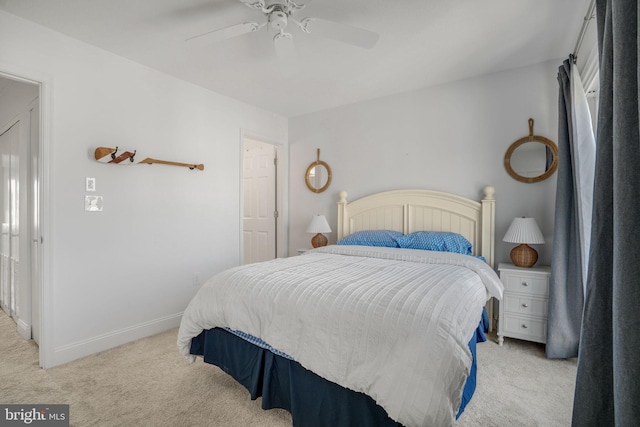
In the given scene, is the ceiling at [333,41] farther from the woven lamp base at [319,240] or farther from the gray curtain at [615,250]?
the woven lamp base at [319,240]

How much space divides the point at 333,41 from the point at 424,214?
1.95 meters

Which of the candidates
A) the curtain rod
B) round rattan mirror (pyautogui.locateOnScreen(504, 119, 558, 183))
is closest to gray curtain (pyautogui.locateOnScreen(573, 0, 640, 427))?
the curtain rod

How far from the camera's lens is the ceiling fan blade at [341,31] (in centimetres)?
176

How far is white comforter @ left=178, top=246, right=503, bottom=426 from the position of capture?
3.72 ft

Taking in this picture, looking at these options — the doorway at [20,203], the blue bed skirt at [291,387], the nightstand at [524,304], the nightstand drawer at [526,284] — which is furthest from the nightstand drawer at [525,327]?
the doorway at [20,203]

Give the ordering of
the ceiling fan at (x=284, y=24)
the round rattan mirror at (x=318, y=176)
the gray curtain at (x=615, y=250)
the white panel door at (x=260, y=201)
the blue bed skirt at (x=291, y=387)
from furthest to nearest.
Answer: the white panel door at (x=260, y=201)
the round rattan mirror at (x=318, y=176)
the ceiling fan at (x=284, y=24)
the blue bed skirt at (x=291, y=387)
the gray curtain at (x=615, y=250)

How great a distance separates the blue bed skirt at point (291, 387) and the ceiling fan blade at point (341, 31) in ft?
6.20

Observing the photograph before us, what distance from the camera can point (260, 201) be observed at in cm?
473

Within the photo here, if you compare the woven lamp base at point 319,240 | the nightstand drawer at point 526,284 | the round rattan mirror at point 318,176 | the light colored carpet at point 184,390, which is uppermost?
the round rattan mirror at point 318,176

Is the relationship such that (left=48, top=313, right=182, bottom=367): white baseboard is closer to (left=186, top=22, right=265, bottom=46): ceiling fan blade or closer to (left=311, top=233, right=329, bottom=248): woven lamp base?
(left=311, top=233, right=329, bottom=248): woven lamp base

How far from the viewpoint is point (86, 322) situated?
2467mm

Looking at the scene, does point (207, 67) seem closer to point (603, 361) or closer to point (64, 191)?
point (64, 191)

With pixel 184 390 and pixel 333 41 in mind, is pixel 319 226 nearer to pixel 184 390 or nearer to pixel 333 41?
pixel 333 41

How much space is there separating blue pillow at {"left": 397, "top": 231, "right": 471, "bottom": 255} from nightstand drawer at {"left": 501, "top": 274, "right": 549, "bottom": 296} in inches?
15.2
